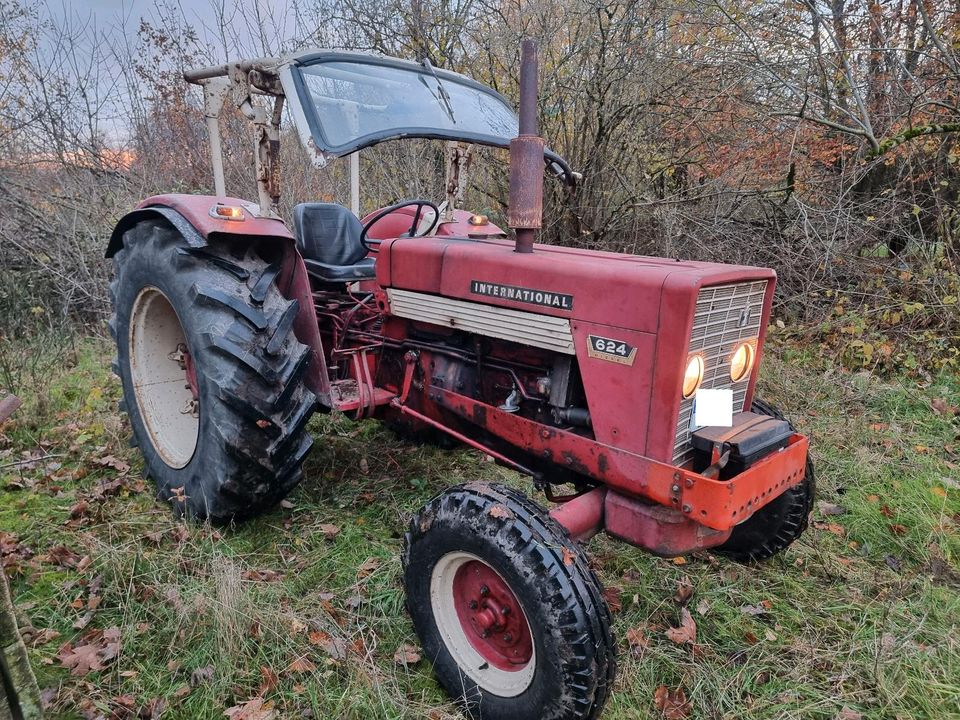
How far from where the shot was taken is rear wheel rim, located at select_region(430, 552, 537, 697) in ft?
6.23

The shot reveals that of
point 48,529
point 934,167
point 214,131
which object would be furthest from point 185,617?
point 934,167

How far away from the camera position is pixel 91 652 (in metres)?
2.03

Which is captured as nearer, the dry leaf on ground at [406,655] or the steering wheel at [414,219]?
the dry leaf on ground at [406,655]

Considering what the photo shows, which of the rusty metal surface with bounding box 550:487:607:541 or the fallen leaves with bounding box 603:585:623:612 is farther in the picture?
the fallen leaves with bounding box 603:585:623:612

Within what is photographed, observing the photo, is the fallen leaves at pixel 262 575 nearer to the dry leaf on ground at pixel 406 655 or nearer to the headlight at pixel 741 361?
the dry leaf on ground at pixel 406 655

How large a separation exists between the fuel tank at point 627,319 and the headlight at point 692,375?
0.09 ft

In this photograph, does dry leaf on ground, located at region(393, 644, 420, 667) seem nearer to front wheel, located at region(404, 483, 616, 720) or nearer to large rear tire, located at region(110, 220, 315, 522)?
front wheel, located at region(404, 483, 616, 720)

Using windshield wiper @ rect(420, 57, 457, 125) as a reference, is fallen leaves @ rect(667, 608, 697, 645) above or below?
below

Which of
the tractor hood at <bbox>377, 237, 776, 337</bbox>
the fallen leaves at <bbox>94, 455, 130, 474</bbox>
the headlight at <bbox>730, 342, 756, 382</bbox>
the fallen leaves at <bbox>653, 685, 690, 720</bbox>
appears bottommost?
the fallen leaves at <bbox>653, 685, 690, 720</bbox>

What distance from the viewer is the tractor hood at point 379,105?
7.53 ft

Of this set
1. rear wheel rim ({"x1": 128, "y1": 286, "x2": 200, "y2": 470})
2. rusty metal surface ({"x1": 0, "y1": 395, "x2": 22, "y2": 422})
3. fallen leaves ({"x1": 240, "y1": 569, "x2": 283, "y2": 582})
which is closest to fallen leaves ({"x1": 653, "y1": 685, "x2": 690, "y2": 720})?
fallen leaves ({"x1": 240, "y1": 569, "x2": 283, "y2": 582})

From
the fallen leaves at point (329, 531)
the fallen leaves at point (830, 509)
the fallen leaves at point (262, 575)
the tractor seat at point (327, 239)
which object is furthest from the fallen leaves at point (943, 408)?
the fallen leaves at point (262, 575)

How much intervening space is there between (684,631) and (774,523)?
23.3 inches

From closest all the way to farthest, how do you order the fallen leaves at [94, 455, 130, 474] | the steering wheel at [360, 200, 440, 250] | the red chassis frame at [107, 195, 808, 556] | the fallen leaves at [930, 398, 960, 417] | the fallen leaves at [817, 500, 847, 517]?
the red chassis frame at [107, 195, 808, 556]
the steering wheel at [360, 200, 440, 250]
the fallen leaves at [817, 500, 847, 517]
the fallen leaves at [94, 455, 130, 474]
the fallen leaves at [930, 398, 960, 417]
